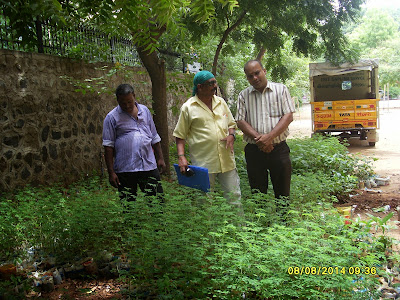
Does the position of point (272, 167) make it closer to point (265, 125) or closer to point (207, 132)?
point (265, 125)

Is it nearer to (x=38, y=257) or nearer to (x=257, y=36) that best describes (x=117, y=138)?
(x=38, y=257)

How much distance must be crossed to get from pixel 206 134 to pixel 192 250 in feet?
5.39

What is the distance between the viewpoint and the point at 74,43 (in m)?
8.54

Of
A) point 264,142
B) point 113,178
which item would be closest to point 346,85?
point 264,142

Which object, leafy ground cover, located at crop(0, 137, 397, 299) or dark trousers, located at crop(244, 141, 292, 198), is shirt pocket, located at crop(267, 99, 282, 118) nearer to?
dark trousers, located at crop(244, 141, 292, 198)

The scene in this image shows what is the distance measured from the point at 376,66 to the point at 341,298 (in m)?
14.5

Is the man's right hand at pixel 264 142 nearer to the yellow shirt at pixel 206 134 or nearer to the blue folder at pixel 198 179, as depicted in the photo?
the yellow shirt at pixel 206 134

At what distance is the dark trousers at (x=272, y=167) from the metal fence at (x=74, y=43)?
3.39 m

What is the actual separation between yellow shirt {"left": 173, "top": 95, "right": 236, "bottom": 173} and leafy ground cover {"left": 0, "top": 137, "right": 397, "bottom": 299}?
41 centimetres

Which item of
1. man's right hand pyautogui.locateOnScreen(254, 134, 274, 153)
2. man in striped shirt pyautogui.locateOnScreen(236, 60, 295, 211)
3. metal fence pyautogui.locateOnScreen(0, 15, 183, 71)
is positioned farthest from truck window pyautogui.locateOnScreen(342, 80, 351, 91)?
man's right hand pyautogui.locateOnScreen(254, 134, 274, 153)

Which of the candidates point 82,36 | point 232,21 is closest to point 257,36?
point 232,21

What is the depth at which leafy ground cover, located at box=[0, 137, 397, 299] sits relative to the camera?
9.69 ft

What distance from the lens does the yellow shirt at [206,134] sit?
459 cm

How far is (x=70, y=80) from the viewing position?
7938mm
